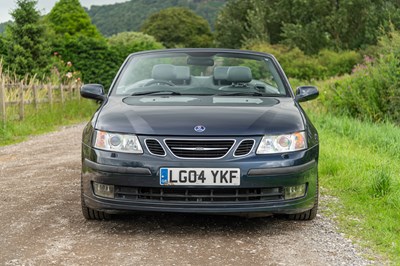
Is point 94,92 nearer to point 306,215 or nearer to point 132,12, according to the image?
point 306,215

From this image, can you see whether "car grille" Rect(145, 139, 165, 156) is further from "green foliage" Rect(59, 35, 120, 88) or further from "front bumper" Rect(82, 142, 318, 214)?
"green foliage" Rect(59, 35, 120, 88)

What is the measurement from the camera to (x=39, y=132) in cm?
1442

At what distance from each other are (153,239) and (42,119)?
12.0m

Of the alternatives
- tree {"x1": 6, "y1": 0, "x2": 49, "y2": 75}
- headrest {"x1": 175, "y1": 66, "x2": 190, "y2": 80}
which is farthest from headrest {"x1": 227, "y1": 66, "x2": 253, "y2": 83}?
tree {"x1": 6, "y1": 0, "x2": 49, "y2": 75}

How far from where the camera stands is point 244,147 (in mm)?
4684

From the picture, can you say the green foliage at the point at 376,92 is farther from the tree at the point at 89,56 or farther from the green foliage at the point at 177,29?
the green foliage at the point at 177,29

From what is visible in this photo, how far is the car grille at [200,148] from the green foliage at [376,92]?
887cm

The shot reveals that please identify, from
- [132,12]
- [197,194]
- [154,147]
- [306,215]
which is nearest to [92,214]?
[154,147]

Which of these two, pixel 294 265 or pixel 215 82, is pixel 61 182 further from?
pixel 294 265

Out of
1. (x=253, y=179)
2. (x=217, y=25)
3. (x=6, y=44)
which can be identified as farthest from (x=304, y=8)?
(x=253, y=179)

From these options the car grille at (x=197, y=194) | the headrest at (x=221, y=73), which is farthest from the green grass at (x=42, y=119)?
the car grille at (x=197, y=194)

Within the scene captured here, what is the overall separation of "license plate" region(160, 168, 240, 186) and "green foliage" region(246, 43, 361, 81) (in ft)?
101

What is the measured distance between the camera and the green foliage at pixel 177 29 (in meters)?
82.5

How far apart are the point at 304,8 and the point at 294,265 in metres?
47.6
